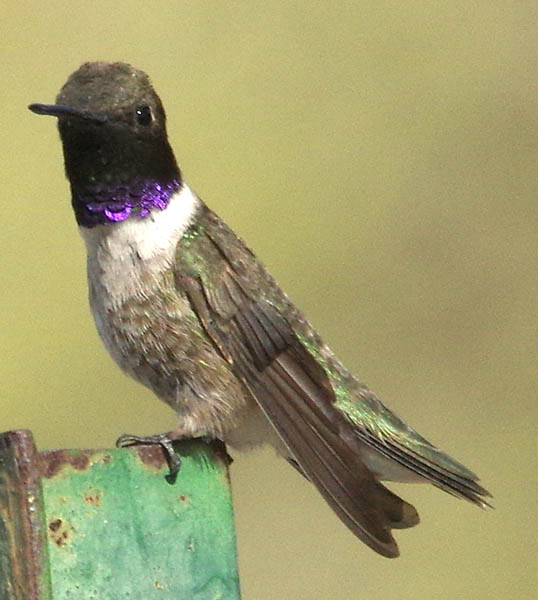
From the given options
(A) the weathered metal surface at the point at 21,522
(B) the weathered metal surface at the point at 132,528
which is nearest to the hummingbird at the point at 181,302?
(B) the weathered metal surface at the point at 132,528

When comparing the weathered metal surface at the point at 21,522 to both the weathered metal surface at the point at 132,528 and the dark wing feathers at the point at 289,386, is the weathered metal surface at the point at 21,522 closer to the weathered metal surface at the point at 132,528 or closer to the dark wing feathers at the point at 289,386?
the weathered metal surface at the point at 132,528

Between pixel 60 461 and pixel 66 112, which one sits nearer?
pixel 60 461

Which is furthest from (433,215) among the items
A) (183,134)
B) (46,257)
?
(46,257)

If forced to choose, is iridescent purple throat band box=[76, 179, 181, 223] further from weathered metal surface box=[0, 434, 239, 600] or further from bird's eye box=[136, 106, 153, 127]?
weathered metal surface box=[0, 434, 239, 600]

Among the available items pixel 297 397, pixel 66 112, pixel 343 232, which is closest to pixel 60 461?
pixel 297 397

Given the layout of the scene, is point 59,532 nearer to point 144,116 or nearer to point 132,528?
point 132,528
